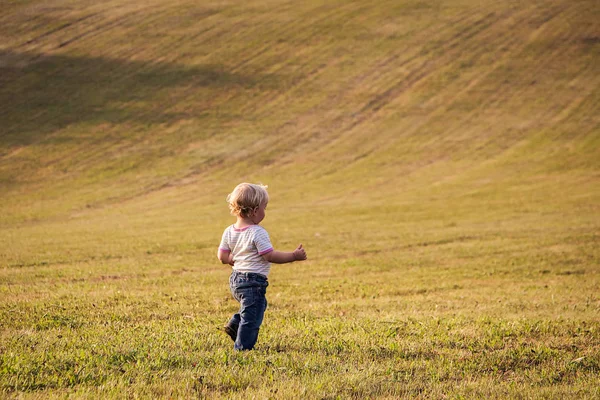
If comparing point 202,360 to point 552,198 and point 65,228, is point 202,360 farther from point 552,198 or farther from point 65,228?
point 552,198

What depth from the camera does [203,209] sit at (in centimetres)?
3819

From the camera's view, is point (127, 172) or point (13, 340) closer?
point (13, 340)

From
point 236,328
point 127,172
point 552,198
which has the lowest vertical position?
point 552,198

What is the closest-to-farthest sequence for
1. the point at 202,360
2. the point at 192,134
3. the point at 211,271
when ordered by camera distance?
the point at 202,360 < the point at 211,271 < the point at 192,134

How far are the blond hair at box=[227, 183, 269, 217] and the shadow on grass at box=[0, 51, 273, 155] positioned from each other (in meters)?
49.3

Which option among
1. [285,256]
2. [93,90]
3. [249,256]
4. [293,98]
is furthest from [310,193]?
[285,256]

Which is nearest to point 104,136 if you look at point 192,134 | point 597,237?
point 192,134

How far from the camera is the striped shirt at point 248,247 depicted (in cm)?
752

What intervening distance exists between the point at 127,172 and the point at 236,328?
138ft

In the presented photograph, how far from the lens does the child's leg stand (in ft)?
24.8

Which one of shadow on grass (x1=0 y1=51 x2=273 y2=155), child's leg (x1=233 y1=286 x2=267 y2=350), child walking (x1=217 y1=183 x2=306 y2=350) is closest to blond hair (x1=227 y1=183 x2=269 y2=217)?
child walking (x1=217 y1=183 x2=306 y2=350)

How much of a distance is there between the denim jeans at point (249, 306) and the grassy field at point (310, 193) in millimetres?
226

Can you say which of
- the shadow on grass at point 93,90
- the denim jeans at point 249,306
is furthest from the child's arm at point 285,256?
the shadow on grass at point 93,90

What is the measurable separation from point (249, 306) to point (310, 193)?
36214mm
